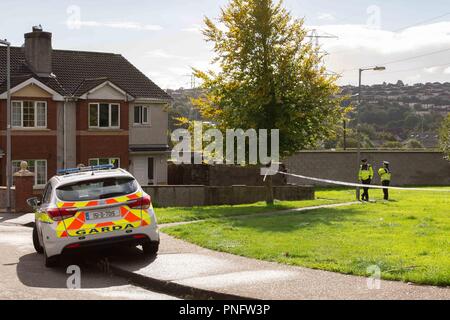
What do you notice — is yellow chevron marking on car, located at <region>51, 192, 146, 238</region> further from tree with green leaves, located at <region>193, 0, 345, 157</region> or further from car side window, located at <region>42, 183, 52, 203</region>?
tree with green leaves, located at <region>193, 0, 345, 157</region>

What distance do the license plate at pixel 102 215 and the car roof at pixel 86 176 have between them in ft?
2.19

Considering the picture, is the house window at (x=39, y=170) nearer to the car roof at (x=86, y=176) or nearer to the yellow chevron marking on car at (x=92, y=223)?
the car roof at (x=86, y=176)

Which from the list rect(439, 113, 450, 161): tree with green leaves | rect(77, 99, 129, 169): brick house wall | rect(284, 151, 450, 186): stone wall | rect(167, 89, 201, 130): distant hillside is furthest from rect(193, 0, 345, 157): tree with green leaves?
rect(439, 113, 450, 161): tree with green leaves

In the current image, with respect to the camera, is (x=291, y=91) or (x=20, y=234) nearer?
(x=20, y=234)

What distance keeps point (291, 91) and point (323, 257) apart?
14.2m

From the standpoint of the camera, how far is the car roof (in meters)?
11.0

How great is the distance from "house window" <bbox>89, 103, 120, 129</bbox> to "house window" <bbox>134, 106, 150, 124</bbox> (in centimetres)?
225

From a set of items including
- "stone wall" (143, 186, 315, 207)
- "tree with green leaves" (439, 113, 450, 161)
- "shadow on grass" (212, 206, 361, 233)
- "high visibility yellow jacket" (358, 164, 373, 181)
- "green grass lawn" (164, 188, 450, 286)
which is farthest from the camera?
"tree with green leaves" (439, 113, 450, 161)

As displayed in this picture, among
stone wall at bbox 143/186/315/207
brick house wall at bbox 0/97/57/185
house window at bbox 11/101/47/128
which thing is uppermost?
house window at bbox 11/101/47/128

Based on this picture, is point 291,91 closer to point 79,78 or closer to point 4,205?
point 4,205

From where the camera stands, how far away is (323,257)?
416 inches

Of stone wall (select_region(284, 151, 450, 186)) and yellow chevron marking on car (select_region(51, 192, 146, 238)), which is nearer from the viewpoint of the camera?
yellow chevron marking on car (select_region(51, 192, 146, 238))

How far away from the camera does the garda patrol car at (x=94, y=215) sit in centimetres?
1049
